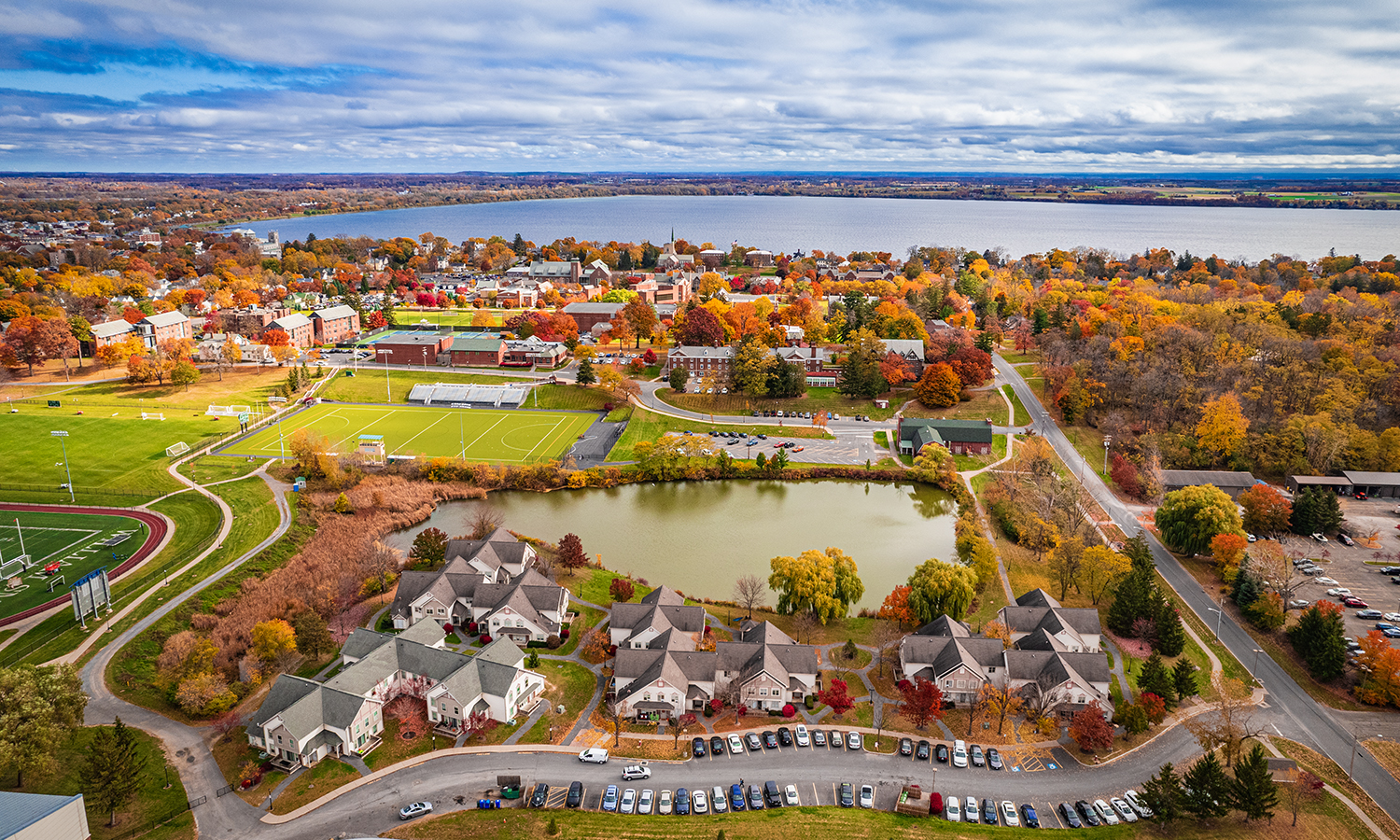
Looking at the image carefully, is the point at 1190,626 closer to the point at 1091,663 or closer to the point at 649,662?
the point at 1091,663

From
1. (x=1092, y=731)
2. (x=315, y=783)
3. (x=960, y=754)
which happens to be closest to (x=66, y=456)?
(x=315, y=783)

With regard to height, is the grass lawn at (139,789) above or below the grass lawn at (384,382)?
below

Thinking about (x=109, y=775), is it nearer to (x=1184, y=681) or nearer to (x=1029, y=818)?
(x=1029, y=818)

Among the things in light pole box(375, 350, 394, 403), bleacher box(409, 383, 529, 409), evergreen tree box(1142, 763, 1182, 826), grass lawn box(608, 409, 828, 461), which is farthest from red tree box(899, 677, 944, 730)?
light pole box(375, 350, 394, 403)

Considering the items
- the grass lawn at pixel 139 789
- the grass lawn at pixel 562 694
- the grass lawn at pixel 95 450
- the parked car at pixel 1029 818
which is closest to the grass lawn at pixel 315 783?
the grass lawn at pixel 139 789

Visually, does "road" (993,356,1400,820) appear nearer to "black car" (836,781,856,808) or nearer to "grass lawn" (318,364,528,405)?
"black car" (836,781,856,808)

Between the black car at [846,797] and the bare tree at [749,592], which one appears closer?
the black car at [846,797]

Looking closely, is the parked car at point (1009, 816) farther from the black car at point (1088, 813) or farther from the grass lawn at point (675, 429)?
the grass lawn at point (675, 429)

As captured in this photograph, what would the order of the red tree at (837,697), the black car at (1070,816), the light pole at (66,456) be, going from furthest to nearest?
1. the light pole at (66,456)
2. the red tree at (837,697)
3. the black car at (1070,816)
